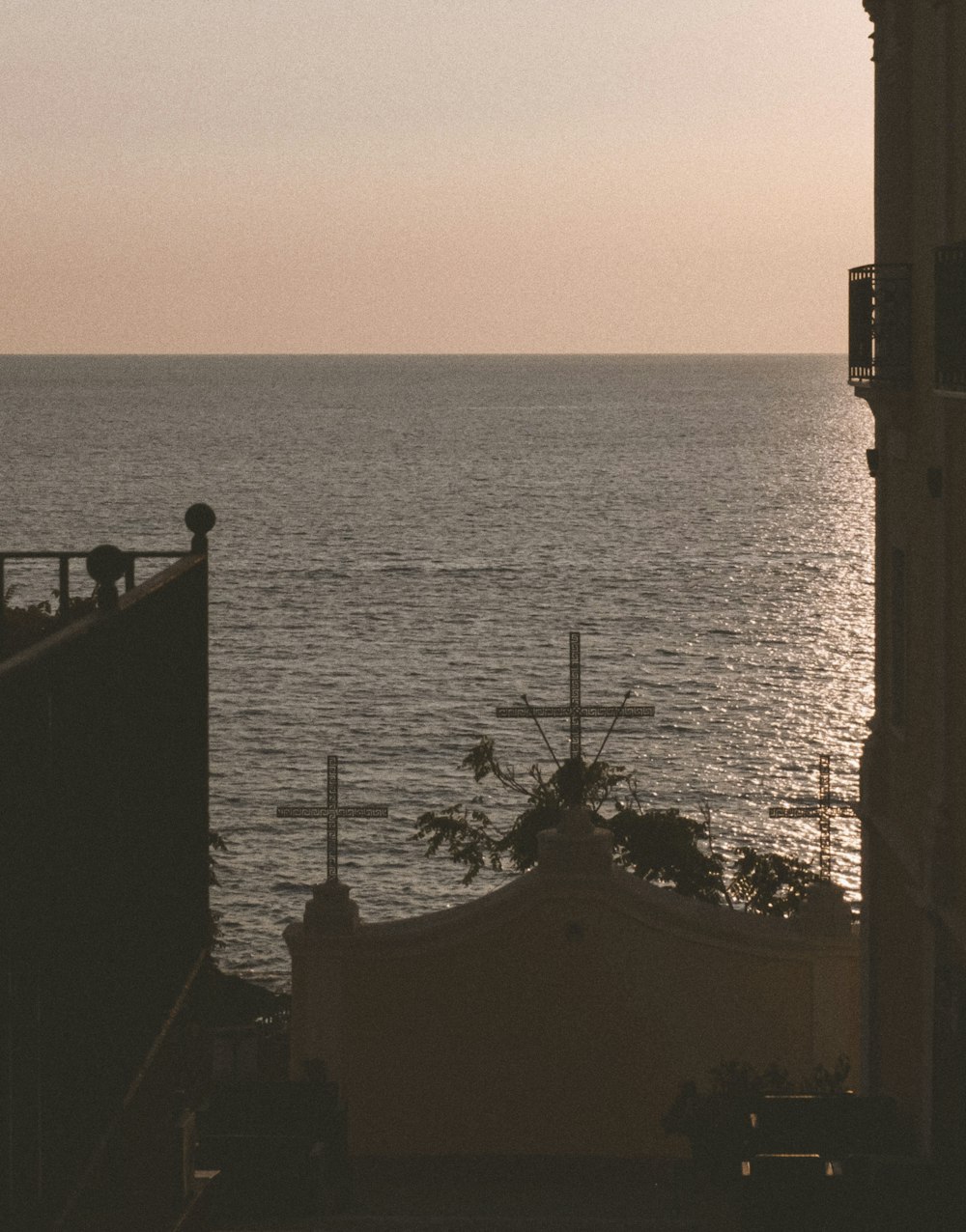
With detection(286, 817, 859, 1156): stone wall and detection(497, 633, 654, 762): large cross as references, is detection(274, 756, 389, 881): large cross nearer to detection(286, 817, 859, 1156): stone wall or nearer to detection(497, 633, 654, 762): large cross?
detection(286, 817, 859, 1156): stone wall

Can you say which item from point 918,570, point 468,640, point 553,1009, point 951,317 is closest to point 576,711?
point 553,1009

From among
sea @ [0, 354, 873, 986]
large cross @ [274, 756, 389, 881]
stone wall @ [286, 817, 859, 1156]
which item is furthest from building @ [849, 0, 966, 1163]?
sea @ [0, 354, 873, 986]

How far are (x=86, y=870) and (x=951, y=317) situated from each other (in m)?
9.18

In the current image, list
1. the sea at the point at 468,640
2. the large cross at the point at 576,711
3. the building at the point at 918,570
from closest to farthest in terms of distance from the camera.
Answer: the building at the point at 918,570 → the large cross at the point at 576,711 → the sea at the point at 468,640

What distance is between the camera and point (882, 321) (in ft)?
54.5

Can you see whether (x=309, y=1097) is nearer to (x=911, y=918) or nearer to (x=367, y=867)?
(x=911, y=918)

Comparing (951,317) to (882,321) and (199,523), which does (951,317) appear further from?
(199,523)

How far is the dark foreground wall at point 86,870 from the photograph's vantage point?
17.0ft

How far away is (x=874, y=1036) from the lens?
18188 millimetres

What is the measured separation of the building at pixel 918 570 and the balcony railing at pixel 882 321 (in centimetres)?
2

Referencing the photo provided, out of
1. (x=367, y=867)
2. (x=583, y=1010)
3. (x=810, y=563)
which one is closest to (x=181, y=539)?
(x=810, y=563)

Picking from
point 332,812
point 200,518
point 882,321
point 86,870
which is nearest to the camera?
point 86,870

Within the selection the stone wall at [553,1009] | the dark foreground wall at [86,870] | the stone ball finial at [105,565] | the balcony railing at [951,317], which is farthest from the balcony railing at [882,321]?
the stone ball finial at [105,565]

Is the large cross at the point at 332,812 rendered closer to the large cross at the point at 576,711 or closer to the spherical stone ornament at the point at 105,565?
the large cross at the point at 576,711
